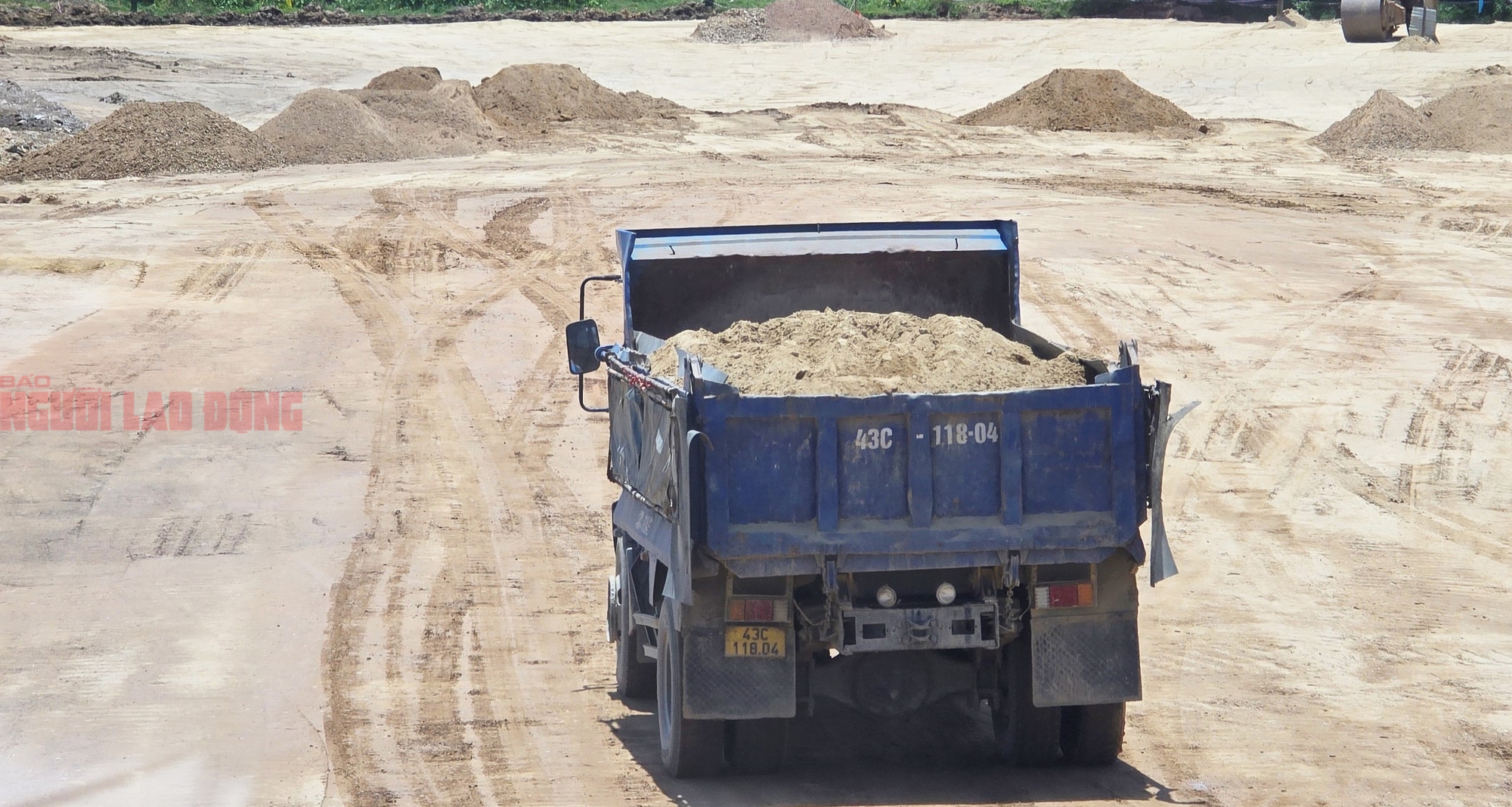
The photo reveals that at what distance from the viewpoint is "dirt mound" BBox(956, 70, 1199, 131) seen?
38.8 m

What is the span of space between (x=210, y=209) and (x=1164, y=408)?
2271 cm

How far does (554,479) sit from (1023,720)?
7.56 metres

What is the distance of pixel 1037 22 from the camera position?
5775cm

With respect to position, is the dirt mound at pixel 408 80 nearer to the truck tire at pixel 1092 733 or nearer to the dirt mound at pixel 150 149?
the dirt mound at pixel 150 149

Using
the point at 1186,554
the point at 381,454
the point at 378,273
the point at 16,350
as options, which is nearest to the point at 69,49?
the point at 378,273

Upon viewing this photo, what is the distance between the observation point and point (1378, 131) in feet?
114

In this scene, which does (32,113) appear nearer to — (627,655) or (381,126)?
(381,126)

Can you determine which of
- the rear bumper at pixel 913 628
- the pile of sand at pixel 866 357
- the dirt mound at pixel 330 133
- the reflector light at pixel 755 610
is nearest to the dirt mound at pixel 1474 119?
the dirt mound at pixel 330 133

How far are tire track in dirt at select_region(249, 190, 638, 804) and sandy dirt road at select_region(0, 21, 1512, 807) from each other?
0.14 ft

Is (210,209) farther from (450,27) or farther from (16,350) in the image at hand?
(450,27)

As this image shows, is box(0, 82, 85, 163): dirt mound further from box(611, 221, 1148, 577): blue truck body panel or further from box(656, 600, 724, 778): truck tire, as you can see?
box(611, 221, 1148, 577): blue truck body panel

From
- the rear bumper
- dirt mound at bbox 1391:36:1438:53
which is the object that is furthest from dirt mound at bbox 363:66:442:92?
the rear bumper

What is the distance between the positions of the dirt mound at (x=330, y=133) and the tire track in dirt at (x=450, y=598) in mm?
12917

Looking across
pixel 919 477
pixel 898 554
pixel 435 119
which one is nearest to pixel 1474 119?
pixel 435 119
